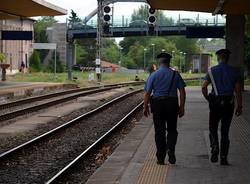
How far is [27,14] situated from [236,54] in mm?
18379

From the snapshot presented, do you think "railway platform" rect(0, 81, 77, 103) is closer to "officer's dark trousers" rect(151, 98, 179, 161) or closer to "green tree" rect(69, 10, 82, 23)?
"officer's dark trousers" rect(151, 98, 179, 161)

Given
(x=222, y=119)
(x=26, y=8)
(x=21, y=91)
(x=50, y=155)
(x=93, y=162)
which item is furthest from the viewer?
(x=26, y=8)

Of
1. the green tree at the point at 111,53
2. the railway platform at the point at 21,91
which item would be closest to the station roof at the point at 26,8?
the railway platform at the point at 21,91

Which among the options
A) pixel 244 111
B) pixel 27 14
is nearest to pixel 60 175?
pixel 244 111

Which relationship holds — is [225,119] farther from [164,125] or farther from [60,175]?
[60,175]

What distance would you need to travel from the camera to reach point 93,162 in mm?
11367

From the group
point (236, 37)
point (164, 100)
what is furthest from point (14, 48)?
point (164, 100)

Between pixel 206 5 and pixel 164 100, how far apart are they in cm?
1840

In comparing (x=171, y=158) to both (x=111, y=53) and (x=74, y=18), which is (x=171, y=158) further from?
(x=111, y=53)

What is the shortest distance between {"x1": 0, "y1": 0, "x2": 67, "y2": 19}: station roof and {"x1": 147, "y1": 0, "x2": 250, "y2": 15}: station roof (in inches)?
432

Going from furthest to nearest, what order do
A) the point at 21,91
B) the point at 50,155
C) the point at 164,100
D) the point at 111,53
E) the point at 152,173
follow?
1. the point at 111,53
2. the point at 21,91
3. the point at 50,155
4. the point at 164,100
5. the point at 152,173

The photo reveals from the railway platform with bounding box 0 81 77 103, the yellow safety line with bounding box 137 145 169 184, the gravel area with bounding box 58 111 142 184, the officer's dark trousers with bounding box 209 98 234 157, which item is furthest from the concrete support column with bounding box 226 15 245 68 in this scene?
the officer's dark trousers with bounding box 209 98 234 157

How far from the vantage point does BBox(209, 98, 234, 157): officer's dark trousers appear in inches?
371

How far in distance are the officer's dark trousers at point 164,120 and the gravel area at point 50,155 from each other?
185cm
